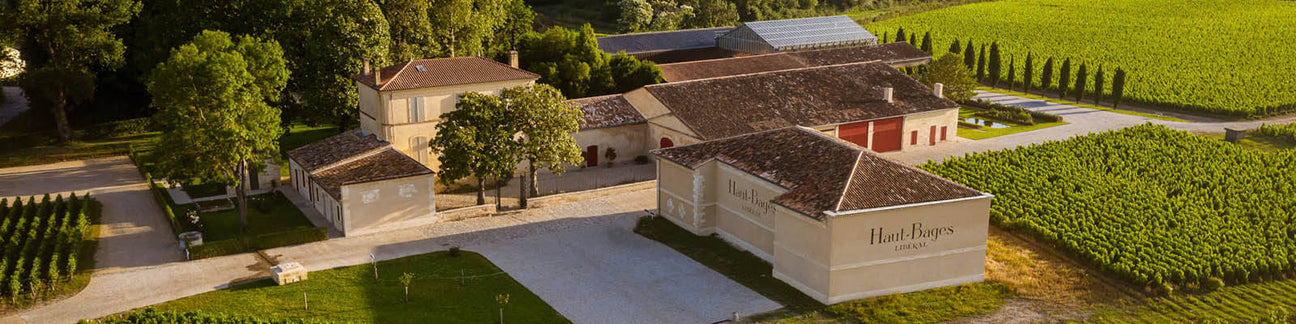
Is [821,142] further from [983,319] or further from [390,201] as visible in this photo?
[390,201]

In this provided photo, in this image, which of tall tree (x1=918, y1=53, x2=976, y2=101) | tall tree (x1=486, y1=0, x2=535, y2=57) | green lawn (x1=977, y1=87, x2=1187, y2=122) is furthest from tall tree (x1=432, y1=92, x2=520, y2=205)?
green lawn (x1=977, y1=87, x2=1187, y2=122)

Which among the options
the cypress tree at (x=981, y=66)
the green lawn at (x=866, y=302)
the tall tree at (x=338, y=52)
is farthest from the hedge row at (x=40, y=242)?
the cypress tree at (x=981, y=66)

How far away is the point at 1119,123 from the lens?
79.8 m

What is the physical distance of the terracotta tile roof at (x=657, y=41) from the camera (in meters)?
91.4

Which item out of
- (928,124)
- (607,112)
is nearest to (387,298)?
(607,112)

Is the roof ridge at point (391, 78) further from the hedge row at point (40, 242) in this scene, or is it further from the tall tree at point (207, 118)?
the hedge row at point (40, 242)

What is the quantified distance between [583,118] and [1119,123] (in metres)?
41.9

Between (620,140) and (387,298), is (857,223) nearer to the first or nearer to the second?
(387,298)

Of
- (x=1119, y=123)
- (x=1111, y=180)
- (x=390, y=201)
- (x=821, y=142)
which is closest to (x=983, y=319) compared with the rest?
(x=821, y=142)

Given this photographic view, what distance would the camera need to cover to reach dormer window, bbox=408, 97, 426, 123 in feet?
197

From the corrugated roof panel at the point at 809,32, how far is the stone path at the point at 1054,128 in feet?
44.6

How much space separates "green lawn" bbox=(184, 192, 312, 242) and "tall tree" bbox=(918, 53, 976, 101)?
5032 cm

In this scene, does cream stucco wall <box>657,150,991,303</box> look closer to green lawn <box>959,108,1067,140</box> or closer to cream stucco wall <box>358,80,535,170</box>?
cream stucco wall <box>358,80,535,170</box>

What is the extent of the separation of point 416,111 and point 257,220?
10.6m
